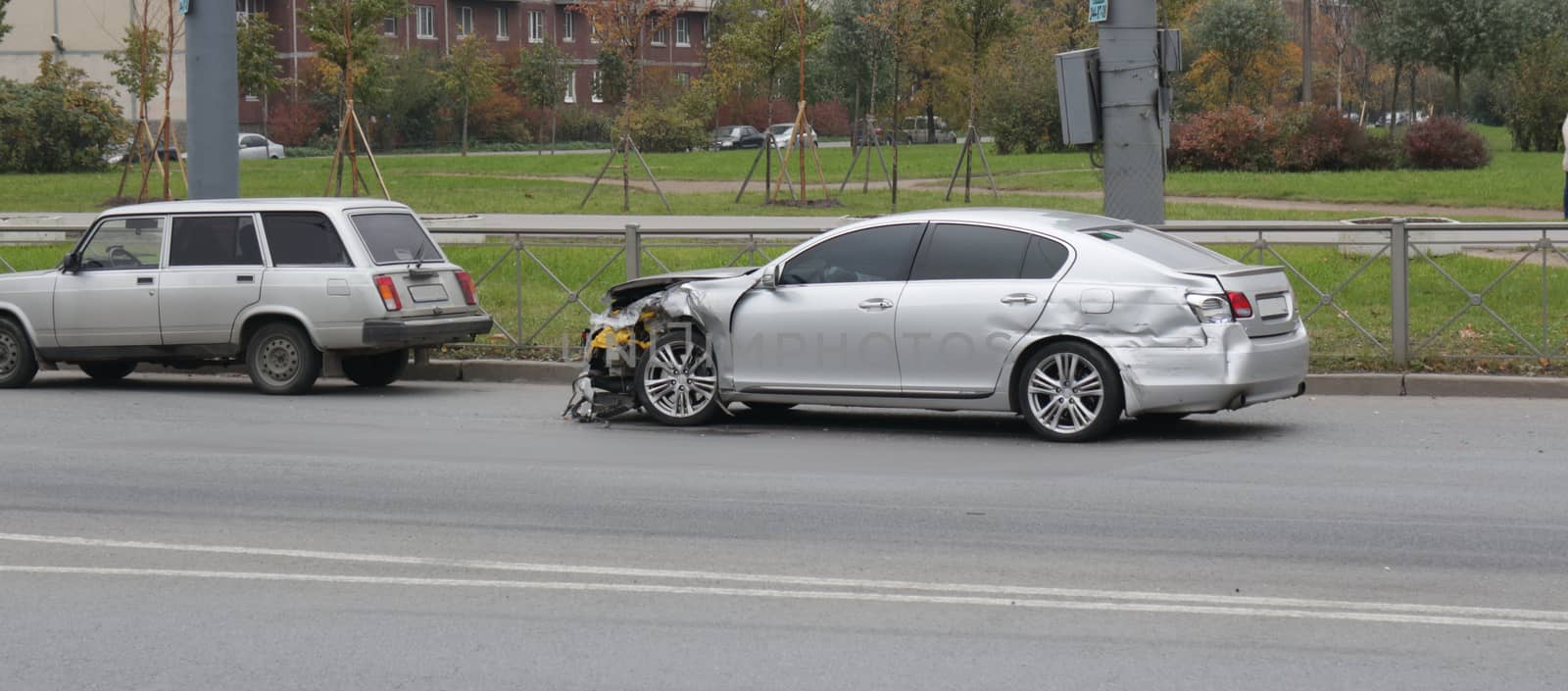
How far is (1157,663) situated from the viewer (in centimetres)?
585

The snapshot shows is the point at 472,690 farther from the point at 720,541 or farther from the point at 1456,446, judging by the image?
the point at 1456,446

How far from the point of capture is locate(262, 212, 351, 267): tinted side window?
14.1 m

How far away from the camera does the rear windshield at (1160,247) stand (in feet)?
36.2

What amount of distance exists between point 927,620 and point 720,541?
5.68 ft

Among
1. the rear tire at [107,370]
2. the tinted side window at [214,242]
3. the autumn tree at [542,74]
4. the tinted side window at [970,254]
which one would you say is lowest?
the rear tire at [107,370]

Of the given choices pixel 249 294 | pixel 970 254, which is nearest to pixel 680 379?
pixel 970 254

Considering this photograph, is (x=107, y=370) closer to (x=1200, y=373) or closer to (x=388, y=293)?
(x=388, y=293)

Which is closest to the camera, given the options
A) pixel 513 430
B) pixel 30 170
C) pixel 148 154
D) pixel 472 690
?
pixel 472 690

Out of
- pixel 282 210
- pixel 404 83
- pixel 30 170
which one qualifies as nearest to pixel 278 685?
pixel 282 210

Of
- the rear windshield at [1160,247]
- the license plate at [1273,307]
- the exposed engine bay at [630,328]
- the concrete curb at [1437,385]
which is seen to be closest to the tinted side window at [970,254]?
the rear windshield at [1160,247]

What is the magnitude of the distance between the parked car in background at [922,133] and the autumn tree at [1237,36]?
1304 centimetres

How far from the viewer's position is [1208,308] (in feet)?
34.9

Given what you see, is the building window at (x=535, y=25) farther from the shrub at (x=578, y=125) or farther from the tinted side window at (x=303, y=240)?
the tinted side window at (x=303, y=240)

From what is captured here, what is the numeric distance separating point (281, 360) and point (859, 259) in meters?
5.22
